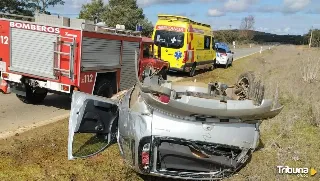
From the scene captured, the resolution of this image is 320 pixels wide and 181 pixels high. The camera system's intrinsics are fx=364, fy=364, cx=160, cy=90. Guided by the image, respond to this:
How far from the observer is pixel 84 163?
572 cm

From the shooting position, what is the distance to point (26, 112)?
8883 mm

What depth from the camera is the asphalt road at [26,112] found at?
25.3ft

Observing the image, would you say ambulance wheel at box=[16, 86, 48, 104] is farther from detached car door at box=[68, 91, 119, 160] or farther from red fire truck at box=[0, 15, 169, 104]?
detached car door at box=[68, 91, 119, 160]

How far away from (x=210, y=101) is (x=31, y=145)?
11.8 ft

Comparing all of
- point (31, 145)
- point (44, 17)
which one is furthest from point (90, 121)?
point (44, 17)

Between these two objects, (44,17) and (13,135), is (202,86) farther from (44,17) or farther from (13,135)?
(44,17)

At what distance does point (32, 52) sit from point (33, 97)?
149 centimetres

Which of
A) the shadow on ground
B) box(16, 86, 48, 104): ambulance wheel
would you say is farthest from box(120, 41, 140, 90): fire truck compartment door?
box(16, 86, 48, 104): ambulance wheel

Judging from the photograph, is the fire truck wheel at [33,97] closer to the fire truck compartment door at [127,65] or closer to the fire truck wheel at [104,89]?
the fire truck wheel at [104,89]

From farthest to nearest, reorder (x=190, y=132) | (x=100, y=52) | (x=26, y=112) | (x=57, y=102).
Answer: (x=57, y=102), (x=100, y=52), (x=26, y=112), (x=190, y=132)

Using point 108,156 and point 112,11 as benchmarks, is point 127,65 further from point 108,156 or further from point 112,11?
point 112,11

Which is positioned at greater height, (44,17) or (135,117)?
(44,17)

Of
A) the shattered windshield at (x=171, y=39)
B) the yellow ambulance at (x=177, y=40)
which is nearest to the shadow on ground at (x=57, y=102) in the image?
the yellow ambulance at (x=177, y=40)

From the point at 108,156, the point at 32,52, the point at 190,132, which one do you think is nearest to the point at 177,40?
the point at 32,52
